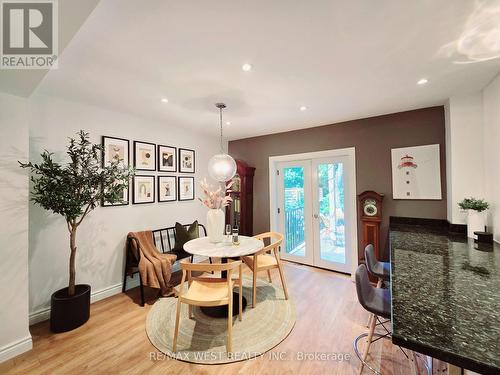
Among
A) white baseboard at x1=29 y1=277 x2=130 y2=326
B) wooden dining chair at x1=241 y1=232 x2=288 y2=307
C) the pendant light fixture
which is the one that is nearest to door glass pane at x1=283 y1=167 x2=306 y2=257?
wooden dining chair at x1=241 y1=232 x2=288 y2=307

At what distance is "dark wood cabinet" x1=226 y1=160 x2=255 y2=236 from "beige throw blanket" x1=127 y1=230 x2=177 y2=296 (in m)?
1.65

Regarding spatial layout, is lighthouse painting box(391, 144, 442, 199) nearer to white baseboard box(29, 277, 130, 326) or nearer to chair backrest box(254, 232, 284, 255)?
chair backrest box(254, 232, 284, 255)

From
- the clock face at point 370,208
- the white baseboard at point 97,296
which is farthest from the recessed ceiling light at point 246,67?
the white baseboard at point 97,296

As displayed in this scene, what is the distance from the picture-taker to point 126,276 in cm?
304

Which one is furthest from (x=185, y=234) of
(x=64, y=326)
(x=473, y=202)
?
(x=473, y=202)

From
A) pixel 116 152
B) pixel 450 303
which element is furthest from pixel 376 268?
pixel 116 152

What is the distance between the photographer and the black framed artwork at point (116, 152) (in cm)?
286

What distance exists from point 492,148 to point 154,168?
4288mm

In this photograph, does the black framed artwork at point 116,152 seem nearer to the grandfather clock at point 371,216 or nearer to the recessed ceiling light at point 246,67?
the recessed ceiling light at point 246,67

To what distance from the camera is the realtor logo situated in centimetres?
113

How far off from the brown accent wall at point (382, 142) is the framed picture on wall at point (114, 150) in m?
2.63

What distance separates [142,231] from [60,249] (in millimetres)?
934

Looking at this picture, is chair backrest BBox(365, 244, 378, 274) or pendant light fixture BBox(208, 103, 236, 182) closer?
chair backrest BBox(365, 244, 378, 274)

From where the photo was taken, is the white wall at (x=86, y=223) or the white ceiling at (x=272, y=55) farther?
the white wall at (x=86, y=223)
